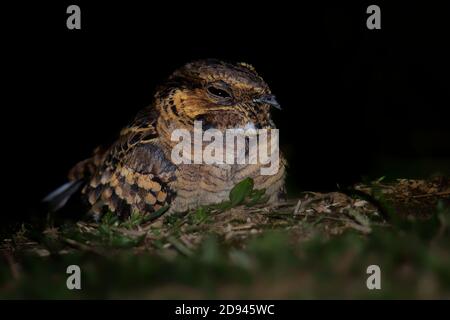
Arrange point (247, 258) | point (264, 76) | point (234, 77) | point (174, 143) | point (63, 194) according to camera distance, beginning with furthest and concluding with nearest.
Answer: point (264, 76), point (63, 194), point (174, 143), point (234, 77), point (247, 258)

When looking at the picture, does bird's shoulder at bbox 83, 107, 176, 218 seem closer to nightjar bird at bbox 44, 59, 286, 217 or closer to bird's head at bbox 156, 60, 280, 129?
nightjar bird at bbox 44, 59, 286, 217

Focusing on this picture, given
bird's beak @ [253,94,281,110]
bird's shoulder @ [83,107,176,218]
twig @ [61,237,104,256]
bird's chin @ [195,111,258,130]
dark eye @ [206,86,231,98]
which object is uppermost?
dark eye @ [206,86,231,98]

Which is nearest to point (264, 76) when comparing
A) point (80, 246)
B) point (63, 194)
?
point (63, 194)

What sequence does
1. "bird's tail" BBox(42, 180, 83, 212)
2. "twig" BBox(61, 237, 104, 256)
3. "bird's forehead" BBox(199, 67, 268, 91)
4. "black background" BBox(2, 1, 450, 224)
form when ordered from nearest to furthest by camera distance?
"twig" BBox(61, 237, 104, 256) < "bird's forehead" BBox(199, 67, 268, 91) < "bird's tail" BBox(42, 180, 83, 212) < "black background" BBox(2, 1, 450, 224)

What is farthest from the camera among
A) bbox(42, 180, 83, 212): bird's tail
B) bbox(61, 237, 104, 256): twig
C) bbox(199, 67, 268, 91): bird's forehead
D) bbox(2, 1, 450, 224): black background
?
bbox(2, 1, 450, 224): black background

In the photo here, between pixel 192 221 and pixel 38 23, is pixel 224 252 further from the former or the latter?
pixel 38 23

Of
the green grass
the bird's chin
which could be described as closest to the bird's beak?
the bird's chin

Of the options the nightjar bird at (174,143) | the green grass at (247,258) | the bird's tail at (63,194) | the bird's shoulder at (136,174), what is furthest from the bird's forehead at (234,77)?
the bird's tail at (63,194)

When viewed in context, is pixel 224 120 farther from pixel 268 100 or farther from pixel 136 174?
pixel 136 174

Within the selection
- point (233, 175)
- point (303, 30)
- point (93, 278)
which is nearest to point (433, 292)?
point (93, 278)
